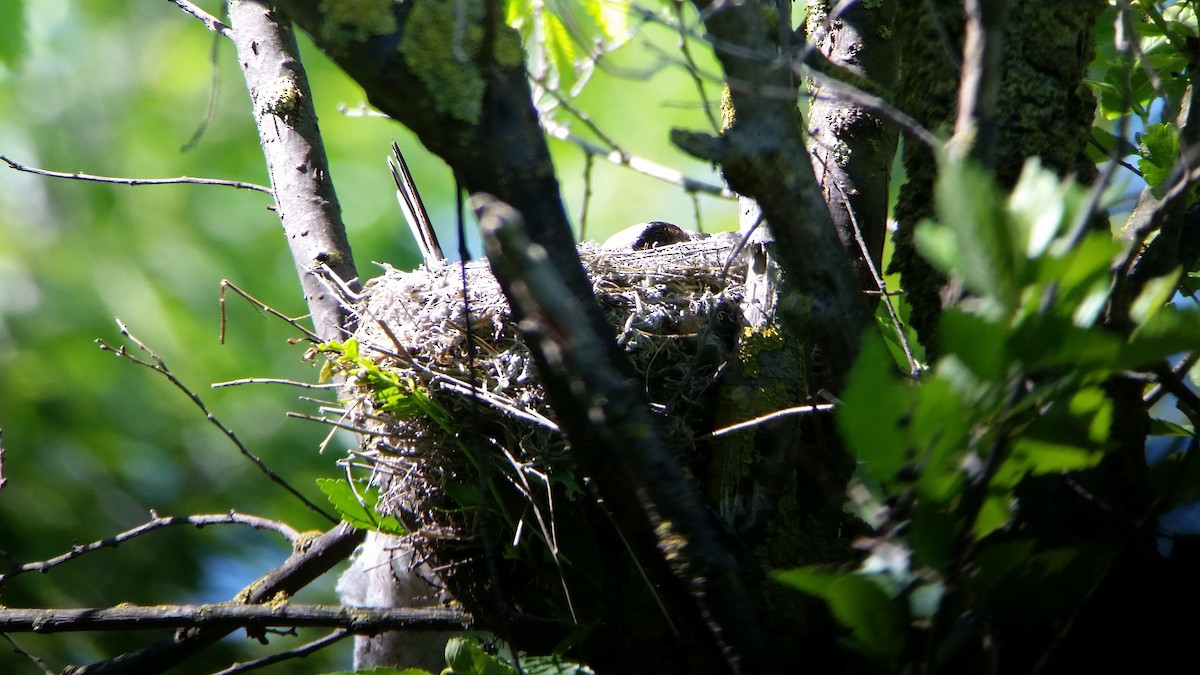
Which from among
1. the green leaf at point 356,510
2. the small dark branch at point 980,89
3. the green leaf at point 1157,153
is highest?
the green leaf at point 1157,153

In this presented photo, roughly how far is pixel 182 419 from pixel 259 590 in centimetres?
222

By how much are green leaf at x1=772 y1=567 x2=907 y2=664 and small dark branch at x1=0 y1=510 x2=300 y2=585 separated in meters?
1.66

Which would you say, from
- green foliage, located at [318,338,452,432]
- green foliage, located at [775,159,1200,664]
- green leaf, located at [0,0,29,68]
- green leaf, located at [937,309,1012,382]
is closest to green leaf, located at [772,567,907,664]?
green foliage, located at [775,159,1200,664]

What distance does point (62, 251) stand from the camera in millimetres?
4367

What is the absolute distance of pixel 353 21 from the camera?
104 cm

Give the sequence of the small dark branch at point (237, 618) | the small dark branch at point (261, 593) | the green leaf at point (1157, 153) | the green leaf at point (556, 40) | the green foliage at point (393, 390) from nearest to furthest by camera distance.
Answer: the green leaf at point (1157, 153) < the green foliage at point (393, 390) < the small dark branch at point (237, 618) < the small dark branch at point (261, 593) < the green leaf at point (556, 40)

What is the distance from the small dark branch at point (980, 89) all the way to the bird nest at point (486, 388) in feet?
2.13

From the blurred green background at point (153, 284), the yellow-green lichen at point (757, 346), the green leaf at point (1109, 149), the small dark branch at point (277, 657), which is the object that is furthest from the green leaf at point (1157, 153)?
the blurred green background at point (153, 284)

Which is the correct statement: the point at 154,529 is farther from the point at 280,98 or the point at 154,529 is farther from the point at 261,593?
the point at 280,98

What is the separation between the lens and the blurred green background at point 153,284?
3744mm

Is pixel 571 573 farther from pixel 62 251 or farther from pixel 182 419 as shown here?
pixel 62 251

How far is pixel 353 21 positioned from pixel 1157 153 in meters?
1.19

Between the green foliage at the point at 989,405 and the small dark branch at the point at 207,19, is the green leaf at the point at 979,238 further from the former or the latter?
the small dark branch at the point at 207,19

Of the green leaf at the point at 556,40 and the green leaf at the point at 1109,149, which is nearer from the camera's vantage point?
the green leaf at the point at 1109,149
